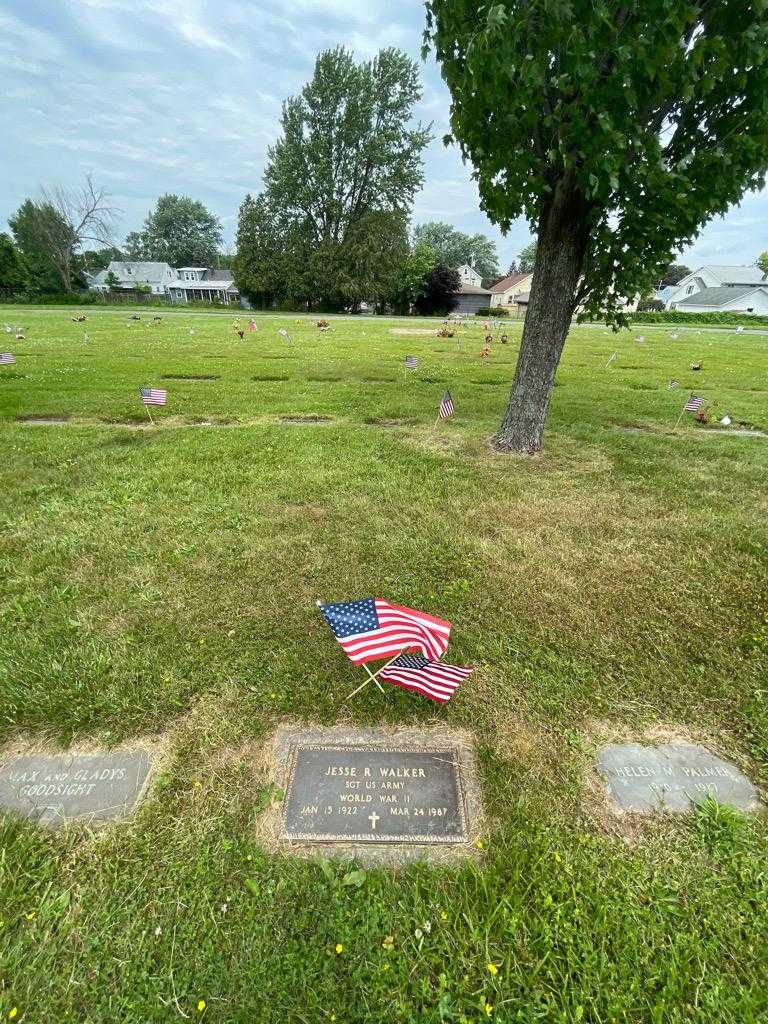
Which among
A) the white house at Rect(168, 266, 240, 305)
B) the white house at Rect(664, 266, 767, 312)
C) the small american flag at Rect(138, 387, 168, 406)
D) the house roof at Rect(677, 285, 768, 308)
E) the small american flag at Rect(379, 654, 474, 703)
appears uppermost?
the white house at Rect(664, 266, 767, 312)

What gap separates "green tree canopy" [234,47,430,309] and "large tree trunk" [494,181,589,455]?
1768 inches

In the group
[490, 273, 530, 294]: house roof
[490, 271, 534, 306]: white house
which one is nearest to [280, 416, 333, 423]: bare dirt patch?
[490, 271, 534, 306]: white house

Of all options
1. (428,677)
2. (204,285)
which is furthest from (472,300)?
(428,677)

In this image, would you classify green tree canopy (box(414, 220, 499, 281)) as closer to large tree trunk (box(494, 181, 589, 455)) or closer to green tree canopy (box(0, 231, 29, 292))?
green tree canopy (box(0, 231, 29, 292))

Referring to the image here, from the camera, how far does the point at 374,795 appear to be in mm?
2645

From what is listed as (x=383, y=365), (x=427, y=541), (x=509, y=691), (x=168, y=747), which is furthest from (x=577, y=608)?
(x=383, y=365)

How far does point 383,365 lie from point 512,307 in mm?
62668

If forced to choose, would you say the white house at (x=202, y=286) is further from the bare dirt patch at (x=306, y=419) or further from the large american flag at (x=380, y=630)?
the large american flag at (x=380, y=630)

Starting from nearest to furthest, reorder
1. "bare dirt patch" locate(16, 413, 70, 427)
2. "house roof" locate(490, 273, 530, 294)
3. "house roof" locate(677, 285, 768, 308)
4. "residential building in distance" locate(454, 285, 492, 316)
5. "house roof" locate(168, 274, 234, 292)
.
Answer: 1. "bare dirt patch" locate(16, 413, 70, 427)
2. "house roof" locate(677, 285, 768, 308)
3. "residential building in distance" locate(454, 285, 492, 316)
4. "house roof" locate(490, 273, 530, 294)
5. "house roof" locate(168, 274, 234, 292)

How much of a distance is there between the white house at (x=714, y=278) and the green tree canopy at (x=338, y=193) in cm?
5199

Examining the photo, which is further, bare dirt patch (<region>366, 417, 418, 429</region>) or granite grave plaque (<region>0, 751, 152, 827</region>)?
bare dirt patch (<region>366, 417, 418, 429</region>)

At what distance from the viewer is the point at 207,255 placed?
91.4m

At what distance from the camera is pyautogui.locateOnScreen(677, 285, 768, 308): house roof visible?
62562mm

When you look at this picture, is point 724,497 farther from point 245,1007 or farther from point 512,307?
point 512,307
